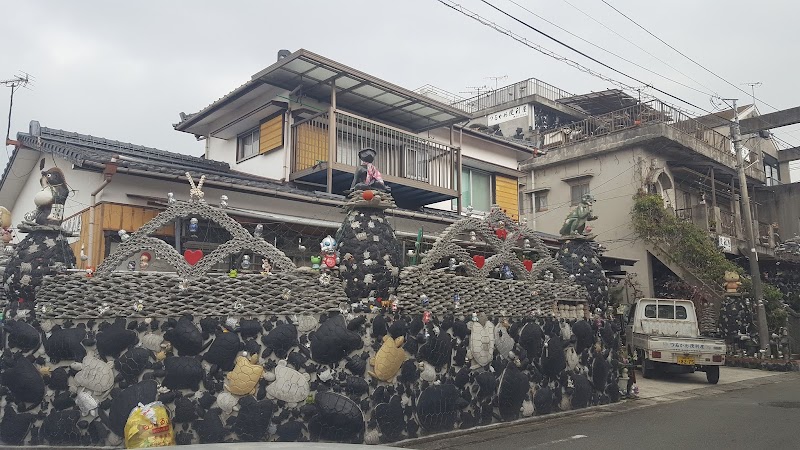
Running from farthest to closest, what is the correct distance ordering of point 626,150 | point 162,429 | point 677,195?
point 677,195 < point 626,150 < point 162,429

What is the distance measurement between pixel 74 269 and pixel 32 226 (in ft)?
2.46

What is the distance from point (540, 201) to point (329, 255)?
730 inches

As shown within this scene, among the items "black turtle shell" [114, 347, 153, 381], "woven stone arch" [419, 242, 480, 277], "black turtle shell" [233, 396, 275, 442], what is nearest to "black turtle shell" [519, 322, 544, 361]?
"woven stone arch" [419, 242, 480, 277]

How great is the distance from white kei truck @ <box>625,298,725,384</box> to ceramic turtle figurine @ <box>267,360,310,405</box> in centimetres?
1028

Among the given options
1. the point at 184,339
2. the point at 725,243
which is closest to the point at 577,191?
the point at 725,243

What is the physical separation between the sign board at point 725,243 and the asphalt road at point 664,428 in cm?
1128

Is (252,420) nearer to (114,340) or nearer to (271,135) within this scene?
(114,340)

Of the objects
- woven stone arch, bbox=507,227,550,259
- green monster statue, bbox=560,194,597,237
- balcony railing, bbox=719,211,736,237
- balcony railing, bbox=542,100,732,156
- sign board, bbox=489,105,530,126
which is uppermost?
sign board, bbox=489,105,530,126

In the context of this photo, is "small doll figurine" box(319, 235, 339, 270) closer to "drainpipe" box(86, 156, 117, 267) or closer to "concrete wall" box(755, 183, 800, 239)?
"drainpipe" box(86, 156, 117, 267)

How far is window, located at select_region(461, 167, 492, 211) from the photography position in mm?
17000

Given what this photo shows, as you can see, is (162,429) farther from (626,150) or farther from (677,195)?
(677,195)

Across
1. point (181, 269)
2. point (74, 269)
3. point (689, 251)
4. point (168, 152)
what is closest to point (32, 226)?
point (74, 269)

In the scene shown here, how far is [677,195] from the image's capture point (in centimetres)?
2362

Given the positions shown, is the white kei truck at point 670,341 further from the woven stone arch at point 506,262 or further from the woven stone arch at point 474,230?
the woven stone arch at point 474,230
